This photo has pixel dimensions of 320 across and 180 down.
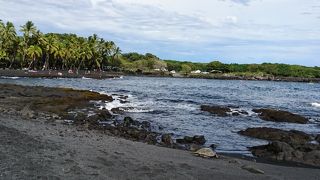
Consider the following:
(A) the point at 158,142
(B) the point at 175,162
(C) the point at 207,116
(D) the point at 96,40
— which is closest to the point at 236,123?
(C) the point at 207,116

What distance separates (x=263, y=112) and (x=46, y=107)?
65.8 ft

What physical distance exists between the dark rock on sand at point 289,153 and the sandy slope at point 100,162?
5.36ft

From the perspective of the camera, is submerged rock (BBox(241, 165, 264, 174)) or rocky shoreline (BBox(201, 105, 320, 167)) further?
rocky shoreline (BBox(201, 105, 320, 167))

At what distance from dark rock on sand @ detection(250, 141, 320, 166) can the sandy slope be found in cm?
163

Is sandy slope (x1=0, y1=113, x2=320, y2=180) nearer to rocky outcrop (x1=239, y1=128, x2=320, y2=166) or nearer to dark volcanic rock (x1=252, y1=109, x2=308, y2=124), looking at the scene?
rocky outcrop (x1=239, y1=128, x2=320, y2=166)

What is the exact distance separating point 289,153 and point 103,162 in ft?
29.4

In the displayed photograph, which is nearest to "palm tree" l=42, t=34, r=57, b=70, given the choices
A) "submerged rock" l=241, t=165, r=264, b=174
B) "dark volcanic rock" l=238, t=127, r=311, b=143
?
"dark volcanic rock" l=238, t=127, r=311, b=143

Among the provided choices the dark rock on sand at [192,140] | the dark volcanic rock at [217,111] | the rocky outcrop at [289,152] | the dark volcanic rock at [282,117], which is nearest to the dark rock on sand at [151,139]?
the dark rock on sand at [192,140]

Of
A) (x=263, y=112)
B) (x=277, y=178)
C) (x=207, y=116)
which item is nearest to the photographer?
(x=277, y=178)

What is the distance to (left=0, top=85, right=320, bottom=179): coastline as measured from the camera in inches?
439

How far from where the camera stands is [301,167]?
15.8 meters

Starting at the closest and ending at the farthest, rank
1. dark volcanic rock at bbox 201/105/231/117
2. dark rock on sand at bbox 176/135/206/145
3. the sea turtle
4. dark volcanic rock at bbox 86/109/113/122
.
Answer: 1. the sea turtle
2. dark rock on sand at bbox 176/135/206/145
3. dark volcanic rock at bbox 86/109/113/122
4. dark volcanic rock at bbox 201/105/231/117

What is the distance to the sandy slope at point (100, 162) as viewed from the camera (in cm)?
1109

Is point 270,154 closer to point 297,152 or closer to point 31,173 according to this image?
point 297,152
